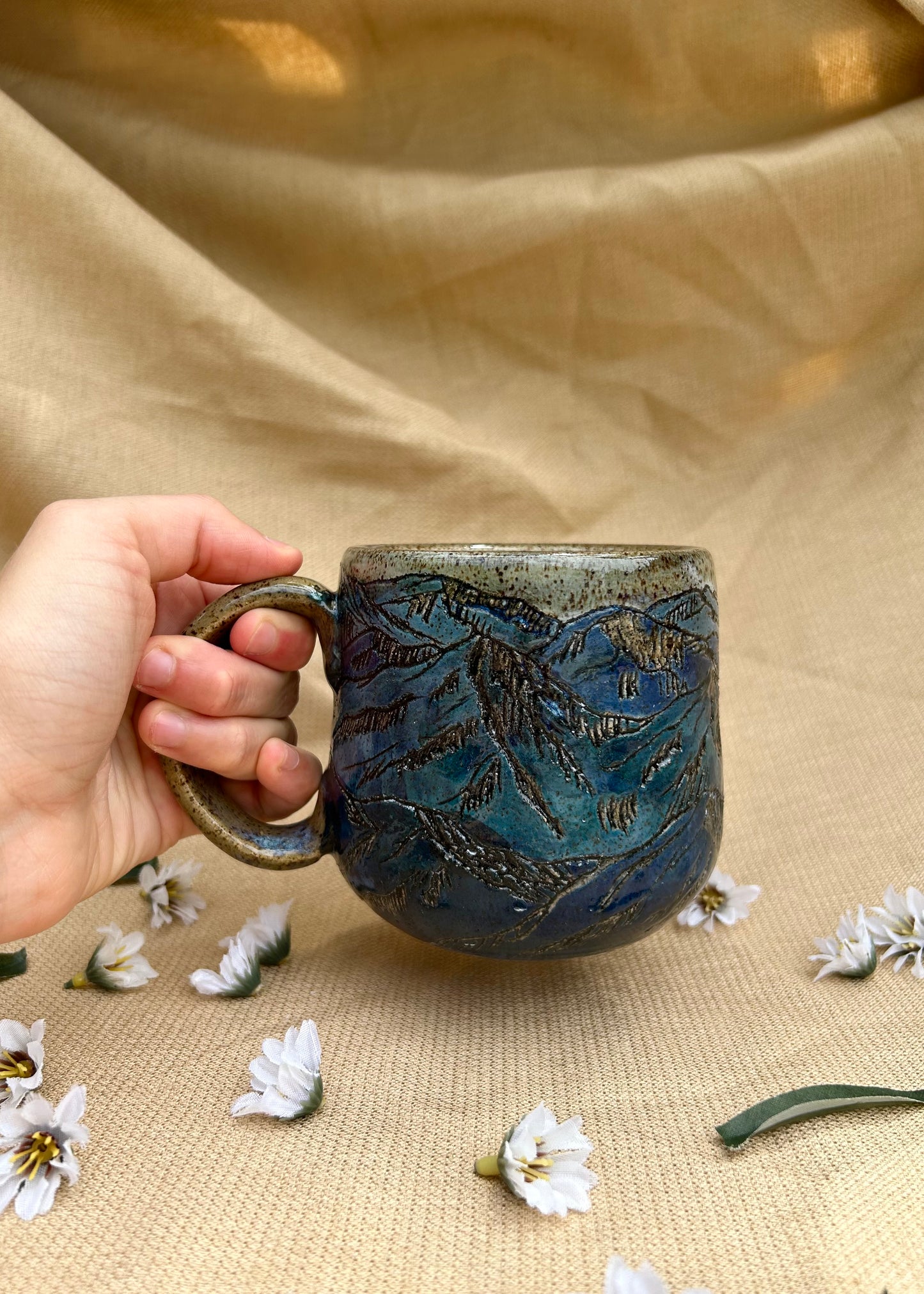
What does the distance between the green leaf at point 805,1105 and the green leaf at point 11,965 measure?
0.67 metres

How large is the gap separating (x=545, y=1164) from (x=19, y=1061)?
439 mm

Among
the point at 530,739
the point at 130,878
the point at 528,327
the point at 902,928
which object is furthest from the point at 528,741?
the point at 528,327

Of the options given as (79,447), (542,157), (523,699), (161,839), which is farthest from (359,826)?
(542,157)

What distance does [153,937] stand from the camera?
1157 mm

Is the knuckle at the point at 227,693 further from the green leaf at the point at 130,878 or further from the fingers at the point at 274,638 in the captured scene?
the green leaf at the point at 130,878

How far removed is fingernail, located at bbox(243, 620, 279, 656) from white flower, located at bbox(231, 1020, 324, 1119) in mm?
339

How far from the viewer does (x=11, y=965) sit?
1062 mm

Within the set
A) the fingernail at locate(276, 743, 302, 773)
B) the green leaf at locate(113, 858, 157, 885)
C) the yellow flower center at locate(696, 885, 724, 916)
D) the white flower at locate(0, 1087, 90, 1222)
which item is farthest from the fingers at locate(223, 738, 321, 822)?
the yellow flower center at locate(696, 885, 724, 916)

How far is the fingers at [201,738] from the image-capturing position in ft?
3.27

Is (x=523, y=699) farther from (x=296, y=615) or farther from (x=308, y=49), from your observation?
(x=308, y=49)

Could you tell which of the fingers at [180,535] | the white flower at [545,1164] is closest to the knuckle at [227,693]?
the fingers at [180,535]

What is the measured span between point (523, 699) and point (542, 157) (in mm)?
1050

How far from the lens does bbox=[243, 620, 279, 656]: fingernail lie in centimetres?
101

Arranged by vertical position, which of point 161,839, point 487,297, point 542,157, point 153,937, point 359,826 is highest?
point 542,157
